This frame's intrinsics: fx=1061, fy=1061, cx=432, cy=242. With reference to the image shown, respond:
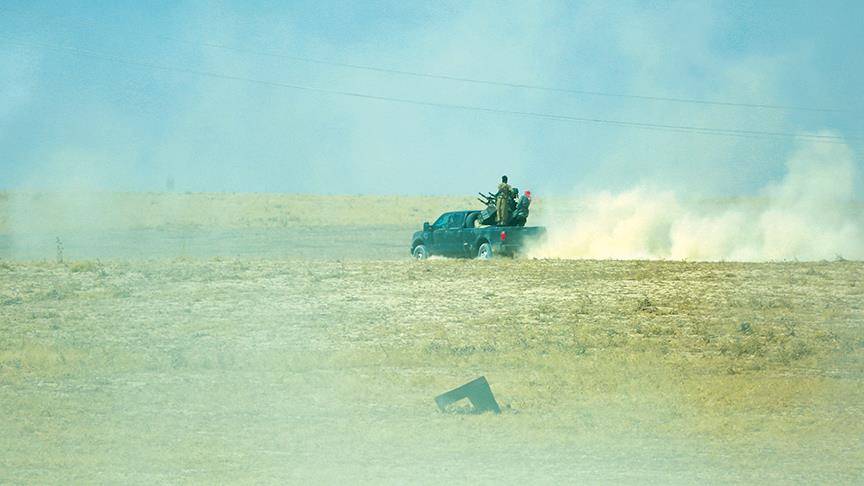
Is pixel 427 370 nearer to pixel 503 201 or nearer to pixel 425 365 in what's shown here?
pixel 425 365

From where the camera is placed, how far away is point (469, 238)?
109 feet

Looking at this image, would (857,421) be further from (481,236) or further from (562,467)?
(481,236)

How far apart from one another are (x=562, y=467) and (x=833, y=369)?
8.92 metres

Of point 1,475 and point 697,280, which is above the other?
point 697,280

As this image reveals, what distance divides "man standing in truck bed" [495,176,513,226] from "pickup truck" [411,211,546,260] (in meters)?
0.73

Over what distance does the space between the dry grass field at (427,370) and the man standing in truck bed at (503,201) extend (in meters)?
3.59

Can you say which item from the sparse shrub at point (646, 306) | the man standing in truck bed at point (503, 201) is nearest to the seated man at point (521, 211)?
the man standing in truck bed at point (503, 201)

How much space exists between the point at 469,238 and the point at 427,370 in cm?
1506

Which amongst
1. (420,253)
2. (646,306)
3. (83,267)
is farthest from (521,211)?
(83,267)

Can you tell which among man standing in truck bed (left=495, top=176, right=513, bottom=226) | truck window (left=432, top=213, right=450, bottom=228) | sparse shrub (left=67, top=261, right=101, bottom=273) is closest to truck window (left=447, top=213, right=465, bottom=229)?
truck window (left=432, top=213, right=450, bottom=228)

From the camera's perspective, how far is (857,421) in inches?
579

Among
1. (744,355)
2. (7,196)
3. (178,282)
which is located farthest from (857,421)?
(7,196)

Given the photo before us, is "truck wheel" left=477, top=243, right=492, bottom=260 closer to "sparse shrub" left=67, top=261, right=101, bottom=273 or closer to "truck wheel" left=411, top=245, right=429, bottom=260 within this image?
"truck wheel" left=411, top=245, right=429, bottom=260

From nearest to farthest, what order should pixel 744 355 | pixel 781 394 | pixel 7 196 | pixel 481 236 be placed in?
pixel 781 394 < pixel 744 355 < pixel 481 236 < pixel 7 196
